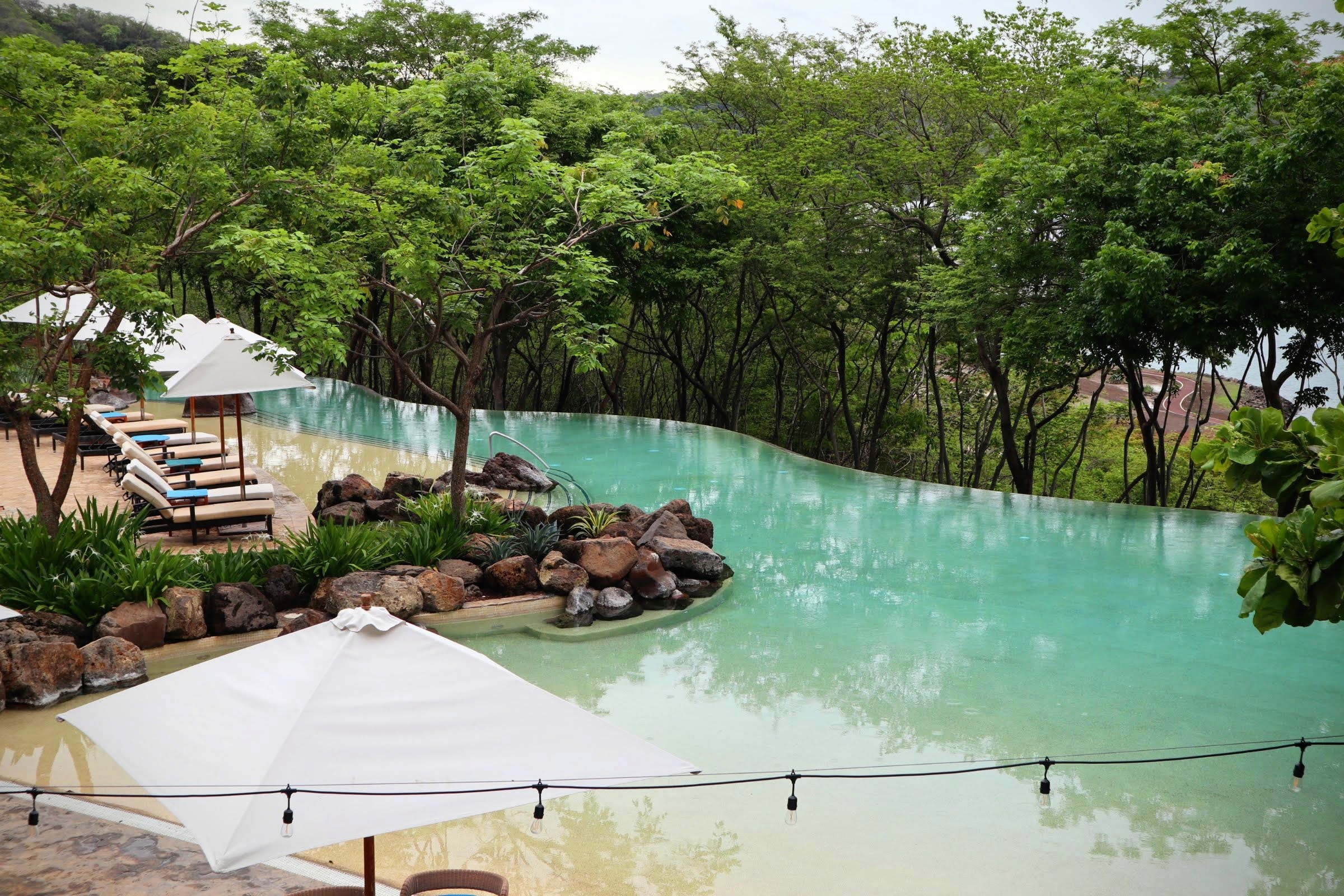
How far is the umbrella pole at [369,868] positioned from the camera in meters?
3.96

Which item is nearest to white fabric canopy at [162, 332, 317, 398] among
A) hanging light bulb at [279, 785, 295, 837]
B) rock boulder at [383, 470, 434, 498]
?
rock boulder at [383, 470, 434, 498]

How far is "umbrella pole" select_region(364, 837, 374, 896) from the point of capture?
396 centimetres

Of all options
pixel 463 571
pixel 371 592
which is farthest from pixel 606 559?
pixel 371 592

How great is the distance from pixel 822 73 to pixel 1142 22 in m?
5.90

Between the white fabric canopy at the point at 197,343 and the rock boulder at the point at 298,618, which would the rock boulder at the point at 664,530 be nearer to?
the rock boulder at the point at 298,618

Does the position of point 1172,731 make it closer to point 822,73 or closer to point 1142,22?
point 1142,22

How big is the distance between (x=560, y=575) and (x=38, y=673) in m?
4.12

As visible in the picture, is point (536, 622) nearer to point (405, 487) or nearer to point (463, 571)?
point (463, 571)

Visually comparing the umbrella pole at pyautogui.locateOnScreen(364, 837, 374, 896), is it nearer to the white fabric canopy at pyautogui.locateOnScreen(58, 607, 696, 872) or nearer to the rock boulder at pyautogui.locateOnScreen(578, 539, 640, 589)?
the white fabric canopy at pyautogui.locateOnScreen(58, 607, 696, 872)

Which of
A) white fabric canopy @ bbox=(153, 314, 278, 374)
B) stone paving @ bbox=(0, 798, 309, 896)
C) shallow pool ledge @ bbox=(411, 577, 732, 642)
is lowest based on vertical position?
stone paving @ bbox=(0, 798, 309, 896)

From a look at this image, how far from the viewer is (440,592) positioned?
908 centimetres

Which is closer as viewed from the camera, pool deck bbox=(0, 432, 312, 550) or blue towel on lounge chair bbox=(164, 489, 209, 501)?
blue towel on lounge chair bbox=(164, 489, 209, 501)

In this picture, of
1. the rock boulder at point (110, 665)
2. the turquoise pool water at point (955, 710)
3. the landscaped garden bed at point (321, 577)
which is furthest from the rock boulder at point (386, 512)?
the rock boulder at point (110, 665)

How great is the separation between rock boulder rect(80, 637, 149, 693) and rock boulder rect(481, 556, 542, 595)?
299cm
